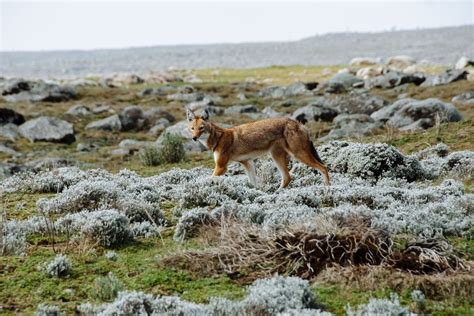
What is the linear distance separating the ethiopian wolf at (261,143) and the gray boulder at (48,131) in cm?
1874

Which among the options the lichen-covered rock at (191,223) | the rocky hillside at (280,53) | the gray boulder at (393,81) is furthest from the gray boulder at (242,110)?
the rocky hillside at (280,53)

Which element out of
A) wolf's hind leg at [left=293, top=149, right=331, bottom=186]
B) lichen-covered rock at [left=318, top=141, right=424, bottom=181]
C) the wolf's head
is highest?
the wolf's head

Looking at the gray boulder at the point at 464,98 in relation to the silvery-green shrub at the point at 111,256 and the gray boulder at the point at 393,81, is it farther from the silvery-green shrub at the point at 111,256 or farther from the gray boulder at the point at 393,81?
the silvery-green shrub at the point at 111,256

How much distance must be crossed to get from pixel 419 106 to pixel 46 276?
66.9 ft

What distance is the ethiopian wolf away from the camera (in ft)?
41.0

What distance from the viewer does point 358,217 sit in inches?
322

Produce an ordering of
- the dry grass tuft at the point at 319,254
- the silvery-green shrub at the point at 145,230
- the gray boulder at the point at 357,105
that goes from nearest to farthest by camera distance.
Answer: the dry grass tuft at the point at 319,254 < the silvery-green shrub at the point at 145,230 < the gray boulder at the point at 357,105

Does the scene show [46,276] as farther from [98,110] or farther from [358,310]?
[98,110]

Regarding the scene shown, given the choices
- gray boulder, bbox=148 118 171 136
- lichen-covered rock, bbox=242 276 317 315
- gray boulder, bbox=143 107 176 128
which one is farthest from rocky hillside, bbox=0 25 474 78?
lichen-covered rock, bbox=242 276 317 315

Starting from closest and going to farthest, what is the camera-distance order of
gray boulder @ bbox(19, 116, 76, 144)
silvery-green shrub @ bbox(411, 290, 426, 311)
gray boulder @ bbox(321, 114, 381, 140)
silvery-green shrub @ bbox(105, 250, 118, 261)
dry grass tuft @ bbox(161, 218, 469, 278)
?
silvery-green shrub @ bbox(411, 290, 426, 311), dry grass tuft @ bbox(161, 218, 469, 278), silvery-green shrub @ bbox(105, 250, 118, 261), gray boulder @ bbox(321, 114, 381, 140), gray boulder @ bbox(19, 116, 76, 144)

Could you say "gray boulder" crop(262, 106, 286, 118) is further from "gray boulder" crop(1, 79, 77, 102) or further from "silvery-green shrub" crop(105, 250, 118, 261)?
"silvery-green shrub" crop(105, 250, 118, 261)

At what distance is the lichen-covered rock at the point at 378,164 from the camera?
1319 cm

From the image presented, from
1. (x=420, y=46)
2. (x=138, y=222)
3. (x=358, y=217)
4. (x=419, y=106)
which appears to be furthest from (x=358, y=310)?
(x=420, y=46)

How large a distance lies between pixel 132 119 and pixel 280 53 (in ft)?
434
